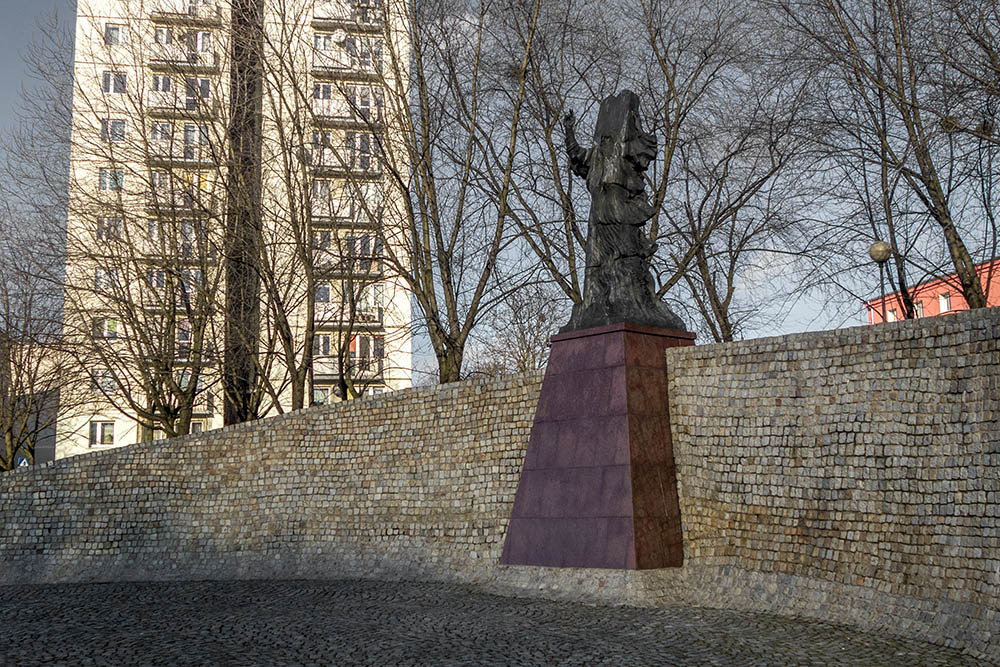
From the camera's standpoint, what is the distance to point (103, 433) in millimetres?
48969

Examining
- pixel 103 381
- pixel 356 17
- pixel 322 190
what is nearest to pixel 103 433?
pixel 103 381

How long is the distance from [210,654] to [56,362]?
2643 cm

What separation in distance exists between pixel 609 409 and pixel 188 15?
1507 cm

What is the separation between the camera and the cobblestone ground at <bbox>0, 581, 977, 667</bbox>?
777cm

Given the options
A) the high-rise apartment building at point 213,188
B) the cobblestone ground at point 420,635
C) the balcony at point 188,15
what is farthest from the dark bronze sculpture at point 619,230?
the balcony at point 188,15

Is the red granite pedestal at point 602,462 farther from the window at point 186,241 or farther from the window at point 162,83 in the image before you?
the window at point 162,83

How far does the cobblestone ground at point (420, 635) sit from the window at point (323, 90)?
12173mm

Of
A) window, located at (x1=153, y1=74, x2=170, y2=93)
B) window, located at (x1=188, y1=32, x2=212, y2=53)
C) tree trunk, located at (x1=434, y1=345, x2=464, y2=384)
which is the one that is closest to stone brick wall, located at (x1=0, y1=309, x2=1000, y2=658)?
tree trunk, located at (x1=434, y1=345, x2=464, y2=384)

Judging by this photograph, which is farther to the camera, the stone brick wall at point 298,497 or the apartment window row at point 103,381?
the apartment window row at point 103,381

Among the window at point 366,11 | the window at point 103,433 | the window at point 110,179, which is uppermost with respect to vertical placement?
the window at point 366,11

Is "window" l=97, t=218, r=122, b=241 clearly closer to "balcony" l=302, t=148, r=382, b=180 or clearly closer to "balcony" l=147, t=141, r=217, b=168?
"balcony" l=147, t=141, r=217, b=168

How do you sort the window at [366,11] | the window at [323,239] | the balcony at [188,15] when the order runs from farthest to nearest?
1. the balcony at [188,15]
2. the window at [323,239]
3. the window at [366,11]

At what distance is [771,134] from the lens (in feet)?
60.3

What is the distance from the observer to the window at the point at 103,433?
4866cm
